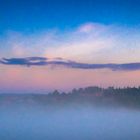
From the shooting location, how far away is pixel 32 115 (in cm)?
12275

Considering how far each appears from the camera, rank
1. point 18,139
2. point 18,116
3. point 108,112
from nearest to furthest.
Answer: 1. point 18,139
2. point 18,116
3. point 108,112

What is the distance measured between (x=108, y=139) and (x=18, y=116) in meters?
73.9

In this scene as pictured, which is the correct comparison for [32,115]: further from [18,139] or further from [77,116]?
[18,139]

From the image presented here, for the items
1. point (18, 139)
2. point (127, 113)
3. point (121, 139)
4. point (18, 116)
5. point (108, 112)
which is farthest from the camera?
point (108, 112)

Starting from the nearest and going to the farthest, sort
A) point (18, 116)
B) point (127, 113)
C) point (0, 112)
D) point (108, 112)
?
point (18, 116)
point (127, 113)
point (108, 112)
point (0, 112)

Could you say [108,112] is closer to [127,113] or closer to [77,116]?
[127,113]

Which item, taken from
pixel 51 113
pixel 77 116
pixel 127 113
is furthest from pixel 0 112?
pixel 127 113

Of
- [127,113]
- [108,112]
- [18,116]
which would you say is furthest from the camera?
[108,112]

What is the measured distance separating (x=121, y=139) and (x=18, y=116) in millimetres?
76265

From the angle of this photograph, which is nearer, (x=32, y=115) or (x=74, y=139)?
(x=74, y=139)

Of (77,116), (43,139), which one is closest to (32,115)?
(77,116)

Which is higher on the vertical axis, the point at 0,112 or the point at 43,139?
the point at 43,139

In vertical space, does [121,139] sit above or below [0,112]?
above

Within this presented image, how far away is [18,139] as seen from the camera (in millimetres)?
50844
